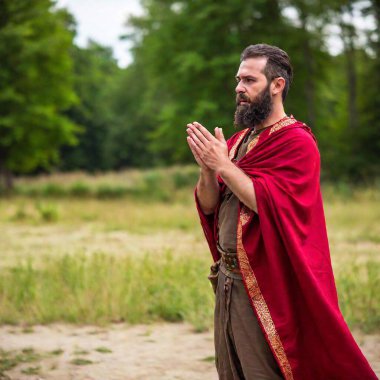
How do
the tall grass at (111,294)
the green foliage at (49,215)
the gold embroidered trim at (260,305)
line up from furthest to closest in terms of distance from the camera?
the green foliage at (49,215) → the tall grass at (111,294) → the gold embroidered trim at (260,305)

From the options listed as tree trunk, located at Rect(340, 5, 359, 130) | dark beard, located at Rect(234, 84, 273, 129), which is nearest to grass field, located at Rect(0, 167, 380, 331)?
dark beard, located at Rect(234, 84, 273, 129)

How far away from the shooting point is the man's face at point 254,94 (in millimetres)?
3207

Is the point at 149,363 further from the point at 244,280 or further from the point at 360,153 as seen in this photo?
the point at 360,153

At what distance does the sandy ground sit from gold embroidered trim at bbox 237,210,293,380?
207cm

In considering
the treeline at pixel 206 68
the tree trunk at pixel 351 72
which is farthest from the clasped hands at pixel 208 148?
the tree trunk at pixel 351 72

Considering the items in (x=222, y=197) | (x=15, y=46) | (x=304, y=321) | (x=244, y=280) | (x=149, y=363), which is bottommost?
(x=149, y=363)

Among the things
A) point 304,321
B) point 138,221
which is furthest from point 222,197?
point 138,221

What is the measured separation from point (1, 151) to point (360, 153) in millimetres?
13580

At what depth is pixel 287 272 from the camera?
→ 3121mm

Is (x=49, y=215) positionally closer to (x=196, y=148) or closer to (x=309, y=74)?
(x=309, y=74)

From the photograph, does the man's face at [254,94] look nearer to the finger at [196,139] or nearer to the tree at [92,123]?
the finger at [196,139]

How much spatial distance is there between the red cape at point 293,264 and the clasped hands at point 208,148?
17cm

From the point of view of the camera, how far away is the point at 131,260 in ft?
27.2

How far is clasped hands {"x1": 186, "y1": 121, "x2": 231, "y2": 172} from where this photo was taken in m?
3.06
